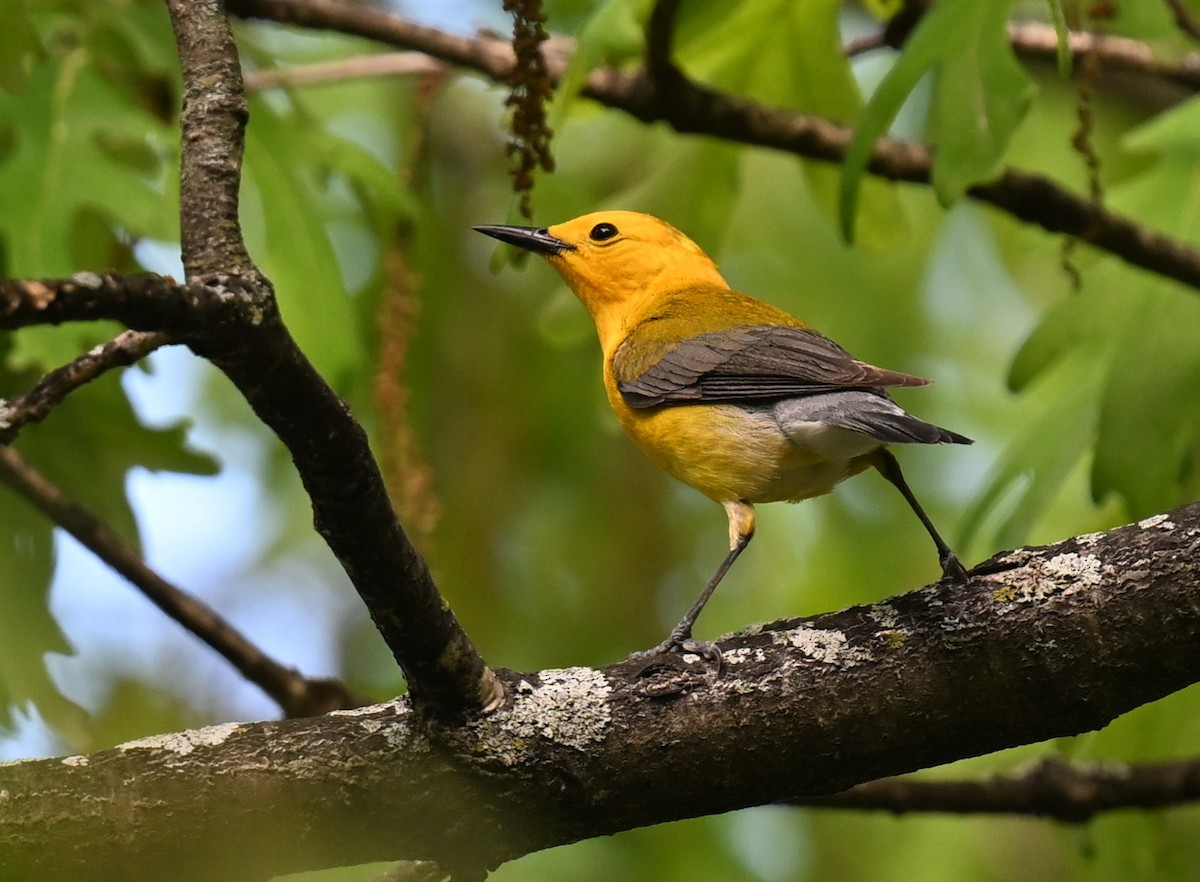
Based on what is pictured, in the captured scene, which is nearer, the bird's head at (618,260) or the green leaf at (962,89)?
the green leaf at (962,89)

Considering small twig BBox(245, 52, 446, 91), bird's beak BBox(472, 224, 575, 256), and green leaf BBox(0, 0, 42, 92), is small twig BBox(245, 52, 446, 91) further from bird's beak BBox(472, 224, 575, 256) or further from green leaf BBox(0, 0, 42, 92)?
green leaf BBox(0, 0, 42, 92)

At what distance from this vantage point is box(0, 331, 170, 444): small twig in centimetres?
231

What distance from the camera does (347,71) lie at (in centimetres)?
499

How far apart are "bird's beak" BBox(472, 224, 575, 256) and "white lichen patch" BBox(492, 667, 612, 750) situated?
195 centimetres

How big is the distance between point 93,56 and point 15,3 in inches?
27.7

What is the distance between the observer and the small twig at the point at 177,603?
12.9 ft

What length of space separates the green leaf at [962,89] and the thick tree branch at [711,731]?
3.29 ft

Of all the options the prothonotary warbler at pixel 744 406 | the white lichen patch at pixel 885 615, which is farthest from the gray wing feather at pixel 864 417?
the white lichen patch at pixel 885 615

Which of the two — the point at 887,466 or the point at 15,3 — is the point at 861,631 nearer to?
the point at 887,466

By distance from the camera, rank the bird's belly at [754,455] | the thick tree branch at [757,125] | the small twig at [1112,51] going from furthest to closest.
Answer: the small twig at [1112,51]
the thick tree branch at [757,125]
the bird's belly at [754,455]

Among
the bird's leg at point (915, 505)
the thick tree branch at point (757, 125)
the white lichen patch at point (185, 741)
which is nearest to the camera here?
the white lichen patch at point (185, 741)

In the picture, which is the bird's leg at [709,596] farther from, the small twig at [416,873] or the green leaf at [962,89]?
the green leaf at [962,89]

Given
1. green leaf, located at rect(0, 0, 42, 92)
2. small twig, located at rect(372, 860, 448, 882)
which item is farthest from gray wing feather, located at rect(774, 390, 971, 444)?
green leaf, located at rect(0, 0, 42, 92)

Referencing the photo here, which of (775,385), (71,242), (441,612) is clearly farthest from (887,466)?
(71,242)
